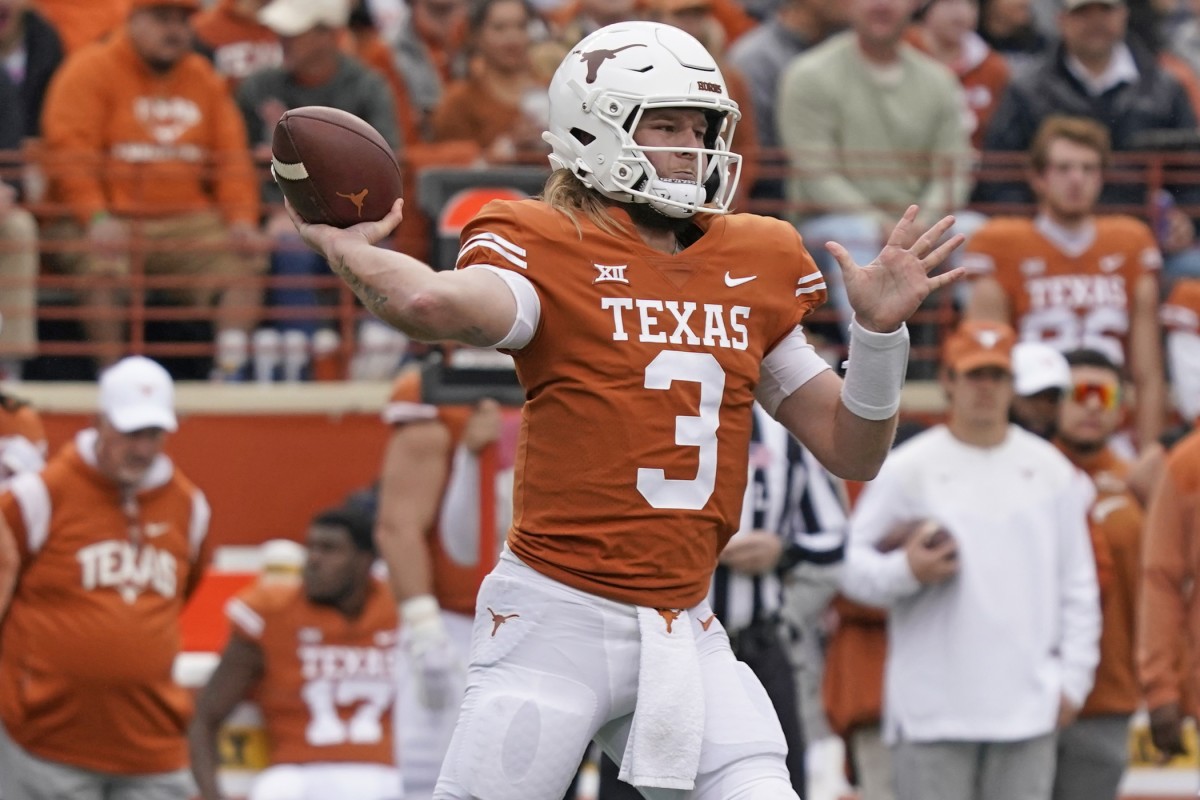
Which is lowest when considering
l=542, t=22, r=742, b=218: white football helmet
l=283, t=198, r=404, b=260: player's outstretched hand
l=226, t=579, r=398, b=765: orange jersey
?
l=226, t=579, r=398, b=765: orange jersey

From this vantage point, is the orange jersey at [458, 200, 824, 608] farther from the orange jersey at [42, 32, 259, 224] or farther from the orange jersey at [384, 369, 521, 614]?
the orange jersey at [42, 32, 259, 224]

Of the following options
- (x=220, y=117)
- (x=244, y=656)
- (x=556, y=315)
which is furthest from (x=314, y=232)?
(x=220, y=117)

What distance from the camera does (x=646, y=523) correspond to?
14.2 ft

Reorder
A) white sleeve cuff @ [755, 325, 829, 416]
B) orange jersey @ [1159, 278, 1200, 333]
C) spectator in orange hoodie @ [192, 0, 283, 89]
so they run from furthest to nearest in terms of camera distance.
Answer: spectator in orange hoodie @ [192, 0, 283, 89]
orange jersey @ [1159, 278, 1200, 333]
white sleeve cuff @ [755, 325, 829, 416]

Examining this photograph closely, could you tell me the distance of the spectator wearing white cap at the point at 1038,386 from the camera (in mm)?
7812

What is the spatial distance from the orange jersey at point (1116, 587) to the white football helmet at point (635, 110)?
363 cm

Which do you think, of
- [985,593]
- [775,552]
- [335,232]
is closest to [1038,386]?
[985,593]

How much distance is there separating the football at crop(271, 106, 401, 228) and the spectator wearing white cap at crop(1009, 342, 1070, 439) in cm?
397

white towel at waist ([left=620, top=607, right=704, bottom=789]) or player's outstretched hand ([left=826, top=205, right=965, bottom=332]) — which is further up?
player's outstretched hand ([left=826, top=205, right=965, bottom=332])

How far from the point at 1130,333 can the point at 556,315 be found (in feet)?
17.7

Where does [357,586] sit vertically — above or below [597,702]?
below

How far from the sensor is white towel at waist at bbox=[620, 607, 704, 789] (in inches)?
166

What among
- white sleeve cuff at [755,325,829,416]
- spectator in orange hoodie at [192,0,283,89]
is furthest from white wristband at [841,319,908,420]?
spectator in orange hoodie at [192,0,283,89]

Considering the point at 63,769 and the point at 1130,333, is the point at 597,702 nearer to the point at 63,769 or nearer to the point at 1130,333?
the point at 63,769
